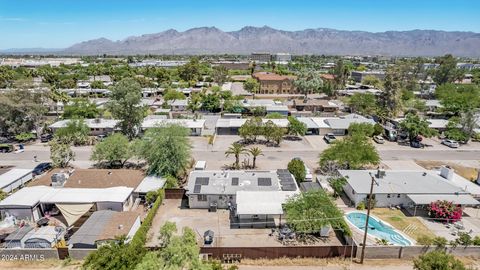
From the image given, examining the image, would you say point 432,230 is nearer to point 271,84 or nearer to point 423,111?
point 423,111

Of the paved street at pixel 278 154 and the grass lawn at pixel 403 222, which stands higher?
the paved street at pixel 278 154

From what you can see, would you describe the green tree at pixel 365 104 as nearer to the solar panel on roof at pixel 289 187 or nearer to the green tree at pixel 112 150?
the solar panel on roof at pixel 289 187

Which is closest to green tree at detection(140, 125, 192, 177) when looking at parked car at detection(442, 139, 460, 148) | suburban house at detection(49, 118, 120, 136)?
suburban house at detection(49, 118, 120, 136)

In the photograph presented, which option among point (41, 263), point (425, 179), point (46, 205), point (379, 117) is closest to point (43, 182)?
point (46, 205)

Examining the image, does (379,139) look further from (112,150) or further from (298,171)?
(112,150)

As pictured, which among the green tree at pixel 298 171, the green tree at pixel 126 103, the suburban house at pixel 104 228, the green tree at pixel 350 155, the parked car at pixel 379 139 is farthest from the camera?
the parked car at pixel 379 139

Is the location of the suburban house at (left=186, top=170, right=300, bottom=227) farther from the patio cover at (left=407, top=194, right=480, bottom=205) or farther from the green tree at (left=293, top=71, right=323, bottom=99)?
the green tree at (left=293, top=71, right=323, bottom=99)

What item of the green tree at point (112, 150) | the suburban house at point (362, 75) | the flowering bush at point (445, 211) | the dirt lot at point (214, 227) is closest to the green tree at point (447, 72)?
the suburban house at point (362, 75)
